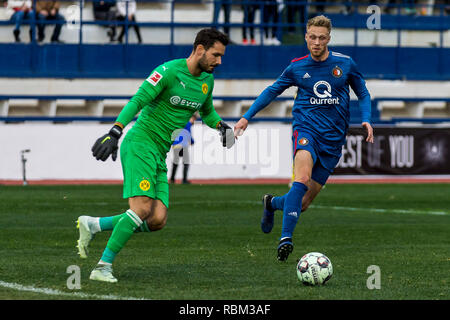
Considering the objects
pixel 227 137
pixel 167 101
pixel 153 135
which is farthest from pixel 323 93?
pixel 153 135

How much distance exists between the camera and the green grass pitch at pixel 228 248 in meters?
6.72

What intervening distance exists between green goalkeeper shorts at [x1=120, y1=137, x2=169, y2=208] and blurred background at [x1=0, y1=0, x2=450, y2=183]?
14348mm

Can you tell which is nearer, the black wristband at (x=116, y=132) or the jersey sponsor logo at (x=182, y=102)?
the black wristband at (x=116, y=132)

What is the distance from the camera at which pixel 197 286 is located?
22.5 feet

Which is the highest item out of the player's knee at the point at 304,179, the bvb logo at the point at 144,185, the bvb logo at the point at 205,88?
the bvb logo at the point at 205,88

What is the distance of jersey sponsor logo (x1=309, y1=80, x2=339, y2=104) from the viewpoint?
8828 millimetres

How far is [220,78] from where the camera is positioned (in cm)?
2662

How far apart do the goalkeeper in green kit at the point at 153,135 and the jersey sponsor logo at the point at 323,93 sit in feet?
4.93

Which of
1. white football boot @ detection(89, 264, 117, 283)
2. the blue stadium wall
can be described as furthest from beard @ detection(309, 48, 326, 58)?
the blue stadium wall

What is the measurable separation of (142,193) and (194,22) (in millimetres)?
21802

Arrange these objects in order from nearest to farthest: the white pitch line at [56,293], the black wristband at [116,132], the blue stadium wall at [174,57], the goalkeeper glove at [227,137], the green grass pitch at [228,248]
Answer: the white pitch line at [56,293], the green grass pitch at [228,248], the black wristband at [116,132], the goalkeeper glove at [227,137], the blue stadium wall at [174,57]

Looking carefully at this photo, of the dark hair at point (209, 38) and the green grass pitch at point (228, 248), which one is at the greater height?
the dark hair at point (209, 38)

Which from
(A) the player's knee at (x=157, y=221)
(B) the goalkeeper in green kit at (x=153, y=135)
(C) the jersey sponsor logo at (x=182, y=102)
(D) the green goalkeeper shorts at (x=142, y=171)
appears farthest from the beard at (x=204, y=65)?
(A) the player's knee at (x=157, y=221)

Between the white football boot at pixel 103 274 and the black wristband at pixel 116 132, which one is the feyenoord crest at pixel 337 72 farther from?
the white football boot at pixel 103 274
